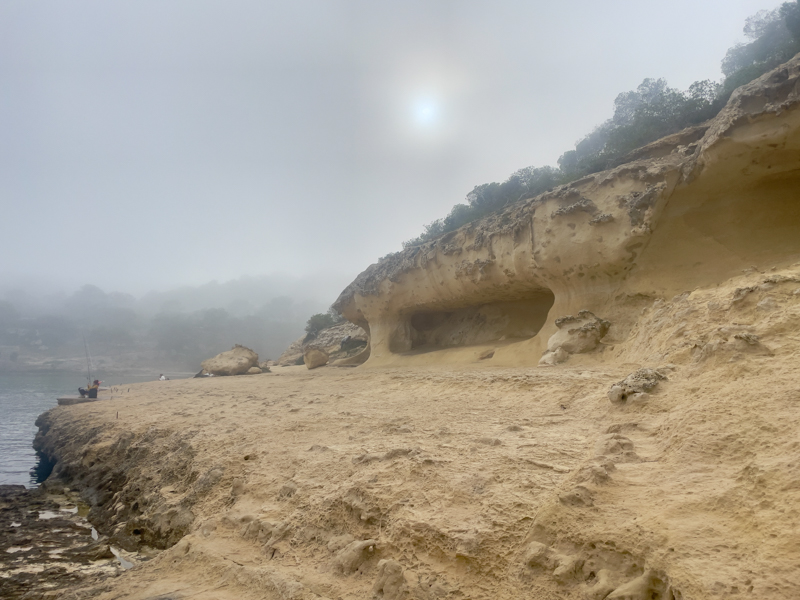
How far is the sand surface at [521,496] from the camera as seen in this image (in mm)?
1438

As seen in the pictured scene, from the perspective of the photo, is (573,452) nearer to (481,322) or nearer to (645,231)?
(645,231)

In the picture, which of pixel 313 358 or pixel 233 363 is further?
pixel 233 363

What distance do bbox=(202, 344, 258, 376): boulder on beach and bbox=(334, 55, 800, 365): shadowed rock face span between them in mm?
9519

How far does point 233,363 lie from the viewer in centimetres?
1750

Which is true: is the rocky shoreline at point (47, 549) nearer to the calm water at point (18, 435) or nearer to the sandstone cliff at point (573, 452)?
the sandstone cliff at point (573, 452)

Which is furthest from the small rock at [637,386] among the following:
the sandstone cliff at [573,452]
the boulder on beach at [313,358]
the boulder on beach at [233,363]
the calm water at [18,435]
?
the boulder on beach at [233,363]

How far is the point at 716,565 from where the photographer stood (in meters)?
1.26

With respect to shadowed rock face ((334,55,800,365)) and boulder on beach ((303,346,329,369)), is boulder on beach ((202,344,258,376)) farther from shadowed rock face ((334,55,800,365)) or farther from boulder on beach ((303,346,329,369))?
shadowed rock face ((334,55,800,365))

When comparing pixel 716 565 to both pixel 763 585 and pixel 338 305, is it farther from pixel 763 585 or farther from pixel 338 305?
pixel 338 305

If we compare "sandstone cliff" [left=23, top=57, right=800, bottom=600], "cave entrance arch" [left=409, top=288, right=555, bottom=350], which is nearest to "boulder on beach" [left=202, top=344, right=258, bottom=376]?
"cave entrance arch" [left=409, top=288, right=555, bottom=350]

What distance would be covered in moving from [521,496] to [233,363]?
57.2 ft

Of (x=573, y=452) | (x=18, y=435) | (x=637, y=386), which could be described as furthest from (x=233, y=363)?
(x=573, y=452)

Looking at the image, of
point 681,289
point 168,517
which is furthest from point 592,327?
point 168,517

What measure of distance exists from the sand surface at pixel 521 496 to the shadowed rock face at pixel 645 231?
3045 millimetres
